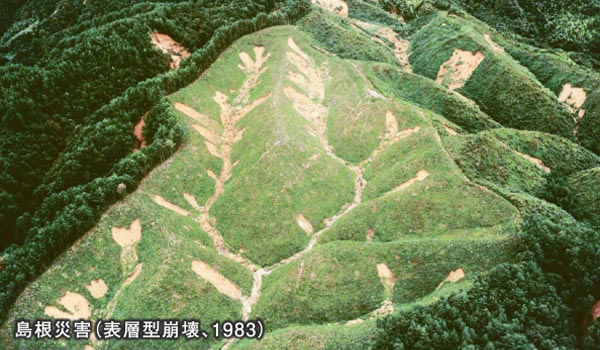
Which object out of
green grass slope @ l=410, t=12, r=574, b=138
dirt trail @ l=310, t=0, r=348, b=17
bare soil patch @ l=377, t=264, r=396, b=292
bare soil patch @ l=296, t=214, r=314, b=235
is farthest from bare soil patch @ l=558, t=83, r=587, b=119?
bare soil patch @ l=296, t=214, r=314, b=235

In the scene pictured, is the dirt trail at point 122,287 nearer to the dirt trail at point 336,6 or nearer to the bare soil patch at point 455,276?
the bare soil patch at point 455,276

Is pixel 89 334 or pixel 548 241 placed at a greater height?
pixel 548 241

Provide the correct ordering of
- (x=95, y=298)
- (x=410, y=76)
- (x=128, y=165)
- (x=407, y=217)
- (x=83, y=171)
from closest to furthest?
(x=95, y=298) < (x=407, y=217) < (x=128, y=165) < (x=83, y=171) < (x=410, y=76)

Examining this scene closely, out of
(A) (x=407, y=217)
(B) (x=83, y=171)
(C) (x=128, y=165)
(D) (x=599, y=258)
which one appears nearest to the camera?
(D) (x=599, y=258)

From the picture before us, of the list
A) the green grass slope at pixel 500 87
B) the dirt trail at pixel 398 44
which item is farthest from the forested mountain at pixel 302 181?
the dirt trail at pixel 398 44

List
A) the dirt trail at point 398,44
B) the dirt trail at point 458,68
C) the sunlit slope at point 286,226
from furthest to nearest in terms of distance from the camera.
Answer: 1. the dirt trail at point 398,44
2. the dirt trail at point 458,68
3. the sunlit slope at point 286,226

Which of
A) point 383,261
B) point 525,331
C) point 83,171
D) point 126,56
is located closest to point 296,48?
point 126,56

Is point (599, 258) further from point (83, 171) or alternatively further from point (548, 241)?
point (83, 171)
